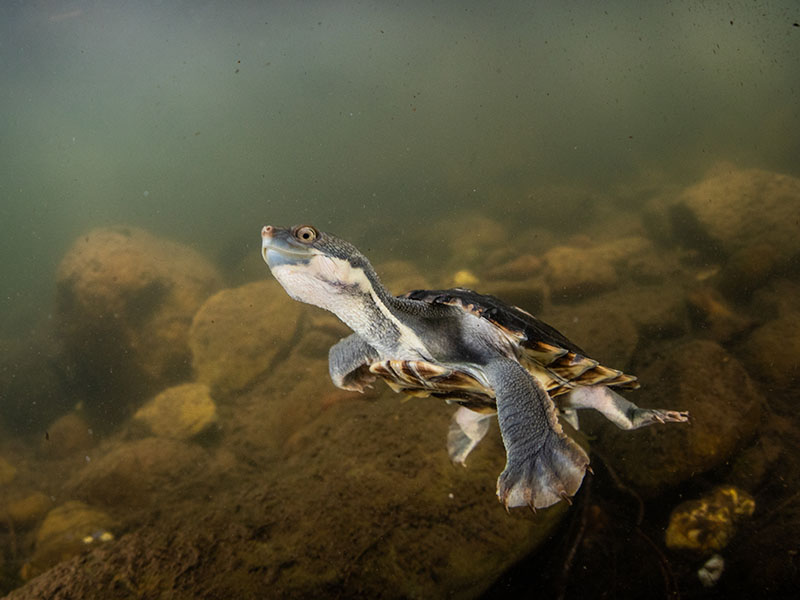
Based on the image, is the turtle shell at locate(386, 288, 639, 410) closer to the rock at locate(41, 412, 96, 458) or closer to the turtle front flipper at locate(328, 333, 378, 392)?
the turtle front flipper at locate(328, 333, 378, 392)

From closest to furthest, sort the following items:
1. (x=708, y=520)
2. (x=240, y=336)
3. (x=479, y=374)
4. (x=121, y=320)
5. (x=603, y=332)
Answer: (x=479, y=374) → (x=708, y=520) → (x=603, y=332) → (x=240, y=336) → (x=121, y=320)

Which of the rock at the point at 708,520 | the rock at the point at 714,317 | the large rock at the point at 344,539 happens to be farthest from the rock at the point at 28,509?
the rock at the point at 714,317

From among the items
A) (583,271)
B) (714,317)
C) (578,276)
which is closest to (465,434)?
(714,317)

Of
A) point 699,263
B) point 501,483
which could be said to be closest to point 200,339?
point 501,483

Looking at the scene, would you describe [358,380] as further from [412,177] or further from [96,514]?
[412,177]

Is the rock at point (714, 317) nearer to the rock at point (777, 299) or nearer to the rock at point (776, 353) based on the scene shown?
the rock at point (777, 299)

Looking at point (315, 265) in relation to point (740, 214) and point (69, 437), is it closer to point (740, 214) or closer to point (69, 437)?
point (69, 437)
